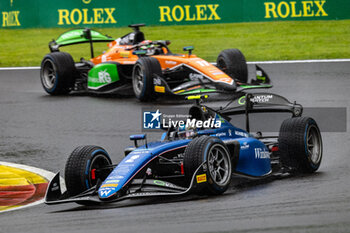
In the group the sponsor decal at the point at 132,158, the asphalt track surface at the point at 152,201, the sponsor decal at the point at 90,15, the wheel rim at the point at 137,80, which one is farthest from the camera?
the sponsor decal at the point at 90,15

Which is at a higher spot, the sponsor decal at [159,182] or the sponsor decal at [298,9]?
the sponsor decal at [298,9]

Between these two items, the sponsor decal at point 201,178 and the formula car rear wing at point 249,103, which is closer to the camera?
the sponsor decal at point 201,178

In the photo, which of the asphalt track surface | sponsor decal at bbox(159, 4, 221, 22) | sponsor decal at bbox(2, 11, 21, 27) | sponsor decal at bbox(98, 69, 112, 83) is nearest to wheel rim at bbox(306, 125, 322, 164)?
the asphalt track surface

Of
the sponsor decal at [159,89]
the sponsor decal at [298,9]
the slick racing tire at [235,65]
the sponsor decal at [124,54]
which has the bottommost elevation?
the sponsor decal at [159,89]

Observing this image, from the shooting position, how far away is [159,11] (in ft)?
80.7

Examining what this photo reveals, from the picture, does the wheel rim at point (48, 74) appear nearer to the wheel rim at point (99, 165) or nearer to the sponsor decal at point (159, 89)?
the sponsor decal at point (159, 89)

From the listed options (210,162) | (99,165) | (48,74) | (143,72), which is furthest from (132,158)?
(48,74)

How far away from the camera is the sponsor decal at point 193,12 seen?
79.3 feet

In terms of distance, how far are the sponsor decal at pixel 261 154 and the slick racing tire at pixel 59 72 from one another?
8.80m

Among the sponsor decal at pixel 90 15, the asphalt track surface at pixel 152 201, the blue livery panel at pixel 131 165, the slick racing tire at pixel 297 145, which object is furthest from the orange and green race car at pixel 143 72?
the sponsor decal at pixel 90 15

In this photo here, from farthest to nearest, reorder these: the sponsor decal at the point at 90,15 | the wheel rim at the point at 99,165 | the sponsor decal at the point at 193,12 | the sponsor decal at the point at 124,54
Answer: the sponsor decal at the point at 90,15 → the sponsor decal at the point at 193,12 → the sponsor decal at the point at 124,54 → the wheel rim at the point at 99,165

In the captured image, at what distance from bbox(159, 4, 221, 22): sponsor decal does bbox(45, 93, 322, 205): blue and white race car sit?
14802 mm

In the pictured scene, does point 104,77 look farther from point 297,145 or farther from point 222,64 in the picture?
point 297,145

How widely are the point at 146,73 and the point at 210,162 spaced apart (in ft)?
24.1
